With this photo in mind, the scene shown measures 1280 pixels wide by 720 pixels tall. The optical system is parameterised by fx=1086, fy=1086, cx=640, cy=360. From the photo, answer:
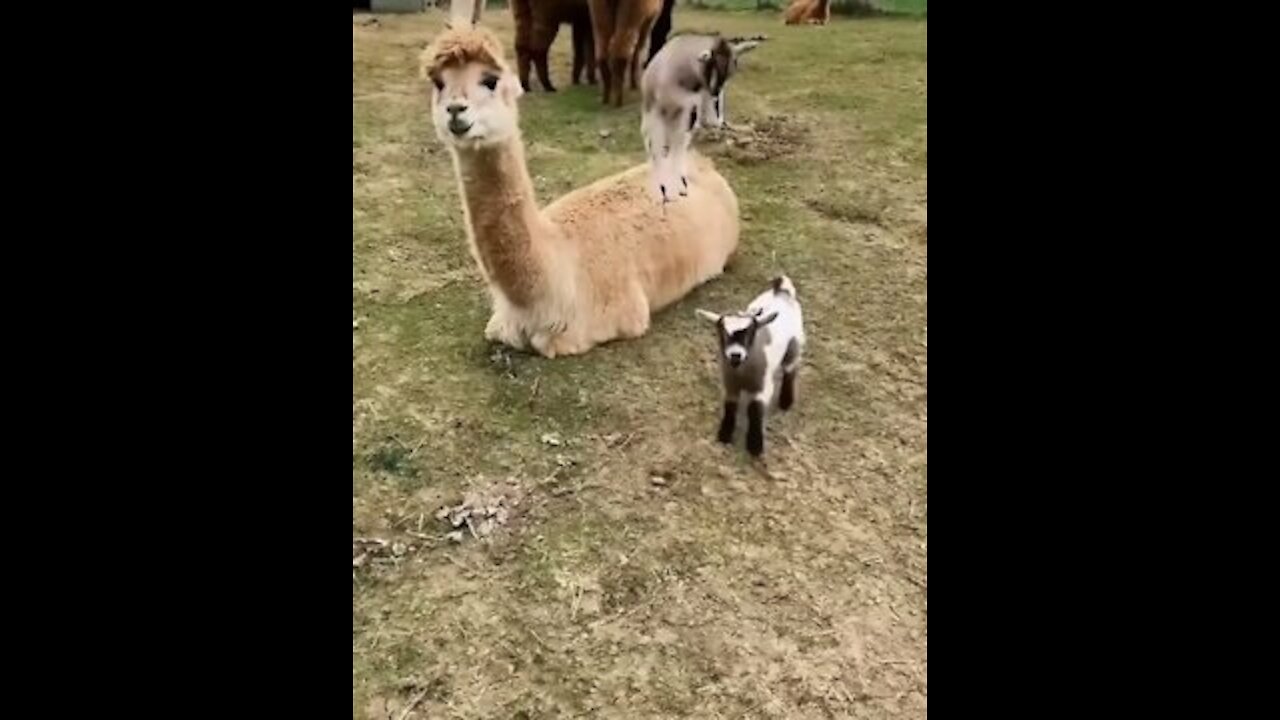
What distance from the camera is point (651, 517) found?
5.99 ft

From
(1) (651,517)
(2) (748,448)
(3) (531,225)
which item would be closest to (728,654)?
(1) (651,517)

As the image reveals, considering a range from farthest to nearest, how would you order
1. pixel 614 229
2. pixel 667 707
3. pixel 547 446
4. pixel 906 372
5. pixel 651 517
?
pixel 614 229
pixel 906 372
pixel 547 446
pixel 651 517
pixel 667 707

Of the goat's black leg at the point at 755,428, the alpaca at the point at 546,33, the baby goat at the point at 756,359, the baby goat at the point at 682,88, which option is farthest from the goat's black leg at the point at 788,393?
the alpaca at the point at 546,33

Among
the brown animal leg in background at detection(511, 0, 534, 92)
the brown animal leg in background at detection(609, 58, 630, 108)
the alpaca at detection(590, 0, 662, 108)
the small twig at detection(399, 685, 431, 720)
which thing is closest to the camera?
the small twig at detection(399, 685, 431, 720)

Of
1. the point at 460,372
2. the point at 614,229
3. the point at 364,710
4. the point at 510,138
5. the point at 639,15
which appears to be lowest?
the point at 364,710

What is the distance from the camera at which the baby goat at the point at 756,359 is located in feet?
6.21

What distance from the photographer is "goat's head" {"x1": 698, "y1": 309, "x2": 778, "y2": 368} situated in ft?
6.17

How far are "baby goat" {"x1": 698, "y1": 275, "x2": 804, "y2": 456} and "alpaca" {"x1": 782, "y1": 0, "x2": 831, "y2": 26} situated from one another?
3.50ft

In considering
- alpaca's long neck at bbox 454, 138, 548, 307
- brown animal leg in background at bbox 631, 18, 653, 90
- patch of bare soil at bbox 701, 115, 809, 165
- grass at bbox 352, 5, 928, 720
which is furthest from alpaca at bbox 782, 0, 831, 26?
alpaca's long neck at bbox 454, 138, 548, 307

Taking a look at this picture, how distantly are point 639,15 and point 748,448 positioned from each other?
103cm

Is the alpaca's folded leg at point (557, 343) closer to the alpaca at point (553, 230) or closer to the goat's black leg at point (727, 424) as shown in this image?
the alpaca at point (553, 230)

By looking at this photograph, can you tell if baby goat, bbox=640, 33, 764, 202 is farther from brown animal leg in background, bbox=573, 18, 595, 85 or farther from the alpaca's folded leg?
brown animal leg in background, bbox=573, 18, 595, 85

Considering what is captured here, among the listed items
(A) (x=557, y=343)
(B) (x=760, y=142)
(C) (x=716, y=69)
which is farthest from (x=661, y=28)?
(A) (x=557, y=343)

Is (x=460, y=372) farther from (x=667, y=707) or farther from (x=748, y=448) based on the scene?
(x=667, y=707)
